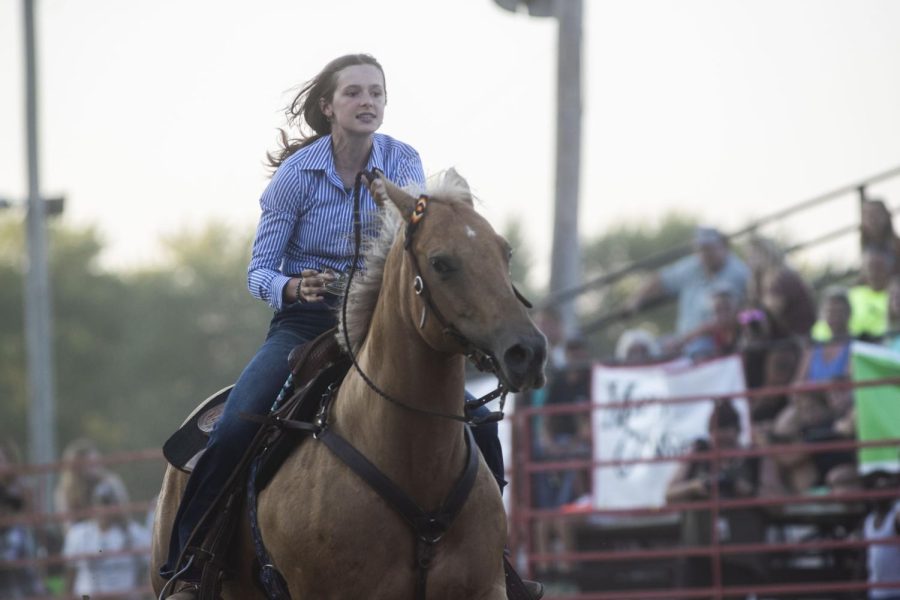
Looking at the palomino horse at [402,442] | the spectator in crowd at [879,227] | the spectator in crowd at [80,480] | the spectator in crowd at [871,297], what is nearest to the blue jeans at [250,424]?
the palomino horse at [402,442]

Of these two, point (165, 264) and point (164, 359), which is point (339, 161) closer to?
point (164, 359)

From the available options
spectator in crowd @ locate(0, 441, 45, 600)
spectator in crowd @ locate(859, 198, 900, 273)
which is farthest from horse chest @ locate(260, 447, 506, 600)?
spectator in crowd @ locate(0, 441, 45, 600)

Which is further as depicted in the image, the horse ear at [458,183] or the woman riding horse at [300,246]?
the woman riding horse at [300,246]

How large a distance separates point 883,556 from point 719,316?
10.5ft

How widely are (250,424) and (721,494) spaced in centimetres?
618

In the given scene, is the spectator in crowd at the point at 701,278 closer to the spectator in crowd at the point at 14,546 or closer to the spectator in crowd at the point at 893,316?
the spectator in crowd at the point at 893,316

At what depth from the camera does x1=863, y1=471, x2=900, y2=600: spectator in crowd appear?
10.5 metres

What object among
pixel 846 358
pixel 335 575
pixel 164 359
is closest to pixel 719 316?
pixel 846 358

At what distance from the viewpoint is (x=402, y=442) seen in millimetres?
5754

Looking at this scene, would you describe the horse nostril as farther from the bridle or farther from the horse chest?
the horse chest

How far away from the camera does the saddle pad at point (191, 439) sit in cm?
698

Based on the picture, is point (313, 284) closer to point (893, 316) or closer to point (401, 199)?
point (401, 199)

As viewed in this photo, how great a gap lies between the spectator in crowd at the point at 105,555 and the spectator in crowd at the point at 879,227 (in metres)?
7.64

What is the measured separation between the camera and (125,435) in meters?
67.7
